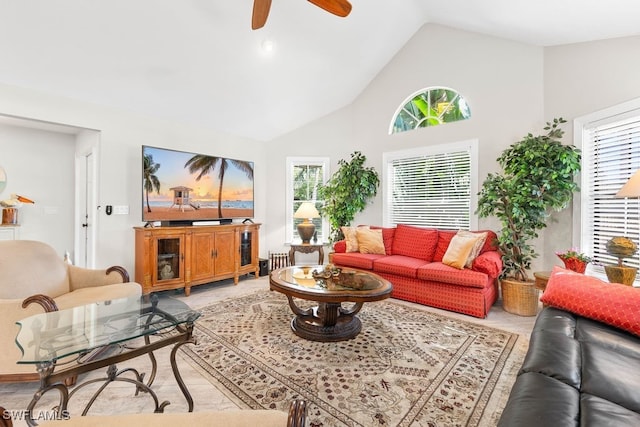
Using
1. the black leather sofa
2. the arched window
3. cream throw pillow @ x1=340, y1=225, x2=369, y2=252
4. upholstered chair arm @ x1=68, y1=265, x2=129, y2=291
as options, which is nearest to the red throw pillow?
the black leather sofa

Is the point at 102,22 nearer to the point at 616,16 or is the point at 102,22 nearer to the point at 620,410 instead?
the point at 620,410

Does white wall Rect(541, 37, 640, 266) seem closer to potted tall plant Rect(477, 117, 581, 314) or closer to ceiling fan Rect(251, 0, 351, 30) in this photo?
potted tall plant Rect(477, 117, 581, 314)

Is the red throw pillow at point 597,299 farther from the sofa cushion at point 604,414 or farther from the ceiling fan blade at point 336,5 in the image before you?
the ceiling fan blade at point 336,5

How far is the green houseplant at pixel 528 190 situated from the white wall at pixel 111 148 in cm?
413

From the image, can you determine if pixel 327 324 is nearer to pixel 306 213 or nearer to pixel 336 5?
pixel 306 213

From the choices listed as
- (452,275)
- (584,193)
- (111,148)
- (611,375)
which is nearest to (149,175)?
(111,148)

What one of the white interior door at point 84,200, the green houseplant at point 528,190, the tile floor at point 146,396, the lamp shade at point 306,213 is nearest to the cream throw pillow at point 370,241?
the lamp shade at point 306,213

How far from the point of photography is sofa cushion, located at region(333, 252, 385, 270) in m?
3.91

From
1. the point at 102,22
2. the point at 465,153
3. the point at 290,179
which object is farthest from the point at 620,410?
the point at 290,179

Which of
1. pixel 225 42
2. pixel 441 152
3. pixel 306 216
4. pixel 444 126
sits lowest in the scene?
pixel 306 216

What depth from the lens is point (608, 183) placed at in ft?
9.53

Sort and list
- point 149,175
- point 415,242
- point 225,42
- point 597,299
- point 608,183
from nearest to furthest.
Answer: point 597,299, point 608,183, point 225,42, point 149,175, point 415,242

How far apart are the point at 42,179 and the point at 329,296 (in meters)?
5.15

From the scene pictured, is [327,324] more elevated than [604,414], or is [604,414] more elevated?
[604,414]
